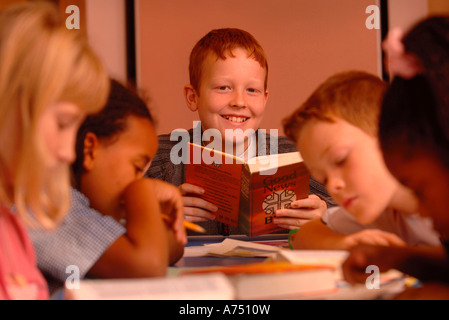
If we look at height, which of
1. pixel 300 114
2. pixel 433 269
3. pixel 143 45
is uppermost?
pixel 143 45

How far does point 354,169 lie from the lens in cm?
66

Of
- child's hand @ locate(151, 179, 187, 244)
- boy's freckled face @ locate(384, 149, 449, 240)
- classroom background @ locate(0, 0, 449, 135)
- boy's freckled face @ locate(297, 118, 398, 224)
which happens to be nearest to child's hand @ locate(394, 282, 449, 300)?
boy's freckled face @ locate(384, 149, 449, 240)

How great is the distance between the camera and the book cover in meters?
0.83

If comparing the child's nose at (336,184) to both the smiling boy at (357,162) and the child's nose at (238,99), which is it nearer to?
the smiling boy at (357,162)

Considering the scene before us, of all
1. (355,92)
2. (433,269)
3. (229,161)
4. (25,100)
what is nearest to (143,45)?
(229,161)

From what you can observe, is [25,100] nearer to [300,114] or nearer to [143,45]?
[300,114]

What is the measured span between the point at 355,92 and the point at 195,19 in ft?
1.38

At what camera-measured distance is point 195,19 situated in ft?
3.20

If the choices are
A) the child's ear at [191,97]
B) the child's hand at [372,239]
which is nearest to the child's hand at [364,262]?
the child's hand at [372,239]

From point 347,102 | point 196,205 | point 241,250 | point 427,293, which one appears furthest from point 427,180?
point 196,205

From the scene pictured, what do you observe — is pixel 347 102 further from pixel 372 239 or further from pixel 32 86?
pixel 32 86

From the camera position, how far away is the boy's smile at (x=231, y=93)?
3.12ft

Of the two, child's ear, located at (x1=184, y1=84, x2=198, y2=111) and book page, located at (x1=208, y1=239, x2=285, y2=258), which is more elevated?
child's ear, located at (x1=184, y1=84, x2=198, y2=111)

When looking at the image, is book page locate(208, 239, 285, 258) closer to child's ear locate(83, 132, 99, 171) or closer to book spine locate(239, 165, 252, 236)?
book spine locate(239, 165, 252, 236)
